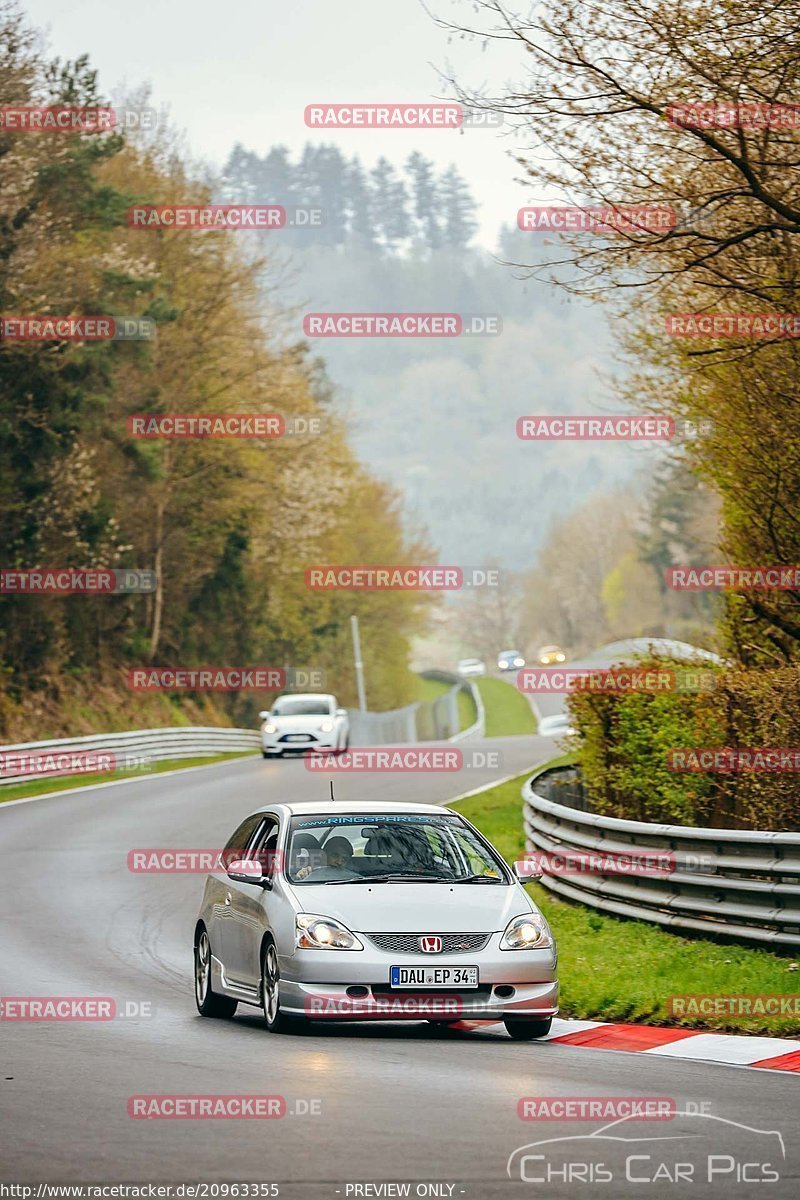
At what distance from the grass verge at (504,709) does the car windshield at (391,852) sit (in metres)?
62.9

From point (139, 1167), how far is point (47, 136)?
1687 inches

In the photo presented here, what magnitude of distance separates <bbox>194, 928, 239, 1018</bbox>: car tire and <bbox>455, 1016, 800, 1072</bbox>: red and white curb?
228 centimetres

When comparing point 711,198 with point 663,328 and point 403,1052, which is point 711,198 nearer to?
point 663,328

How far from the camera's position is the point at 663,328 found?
20.6 metres

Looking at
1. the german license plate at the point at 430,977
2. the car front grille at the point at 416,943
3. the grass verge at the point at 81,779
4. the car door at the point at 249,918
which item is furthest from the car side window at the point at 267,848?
the grass verge at the point at 81,779

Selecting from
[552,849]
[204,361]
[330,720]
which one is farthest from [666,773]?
[204,361]

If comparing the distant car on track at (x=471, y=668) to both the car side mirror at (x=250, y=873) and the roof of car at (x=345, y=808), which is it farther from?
the car side mirror at (x=250, y=873)

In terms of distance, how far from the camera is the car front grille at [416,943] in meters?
11.0

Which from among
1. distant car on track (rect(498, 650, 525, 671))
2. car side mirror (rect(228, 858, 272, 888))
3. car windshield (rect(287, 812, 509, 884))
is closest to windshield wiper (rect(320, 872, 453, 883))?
car windshield (rect(287, 812, 509, 884))

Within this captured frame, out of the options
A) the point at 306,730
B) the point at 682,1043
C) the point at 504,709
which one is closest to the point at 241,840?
the point at 682,1043

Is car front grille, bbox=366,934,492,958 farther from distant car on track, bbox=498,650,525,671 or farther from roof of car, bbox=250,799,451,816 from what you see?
distant car on track, bbox=498,650,525,671

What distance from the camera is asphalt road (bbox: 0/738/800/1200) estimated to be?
682cm

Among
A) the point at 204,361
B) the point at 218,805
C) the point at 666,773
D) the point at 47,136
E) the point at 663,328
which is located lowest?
the point at 218,805

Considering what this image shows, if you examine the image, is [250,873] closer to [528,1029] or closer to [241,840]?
[241,840]
